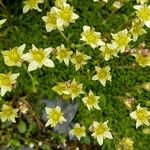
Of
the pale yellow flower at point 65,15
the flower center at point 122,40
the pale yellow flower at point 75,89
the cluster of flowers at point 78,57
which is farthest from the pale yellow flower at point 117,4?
the pale yellow flower at point 75,89

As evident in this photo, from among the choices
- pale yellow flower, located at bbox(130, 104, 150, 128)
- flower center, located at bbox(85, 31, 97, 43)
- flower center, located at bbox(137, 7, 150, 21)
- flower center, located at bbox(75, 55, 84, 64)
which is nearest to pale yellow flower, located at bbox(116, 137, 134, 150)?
pale yellow flower, located at bbox(130, 104, 150, 128)

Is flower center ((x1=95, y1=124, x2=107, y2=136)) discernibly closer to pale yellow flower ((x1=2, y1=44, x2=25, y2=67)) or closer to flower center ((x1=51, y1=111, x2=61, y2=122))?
flower center ((x1=51, y1=111, x2=61, y2=122))

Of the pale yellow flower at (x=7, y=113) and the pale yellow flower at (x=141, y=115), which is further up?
the pale yellow flower at (x=7, y=113)

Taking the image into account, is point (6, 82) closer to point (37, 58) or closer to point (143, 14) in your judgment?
point (37, 58)

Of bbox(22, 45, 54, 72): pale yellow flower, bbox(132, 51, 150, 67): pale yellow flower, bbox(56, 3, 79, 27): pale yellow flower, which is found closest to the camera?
bbox(22, 45, 54, 72): pale yellow flower

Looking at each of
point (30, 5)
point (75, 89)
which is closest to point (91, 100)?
point (75, 89)

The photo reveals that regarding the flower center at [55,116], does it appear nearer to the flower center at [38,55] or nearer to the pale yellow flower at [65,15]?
the flower center at [38,55]
